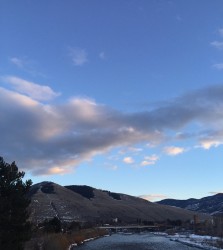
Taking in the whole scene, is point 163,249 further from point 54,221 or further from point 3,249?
point 3,249

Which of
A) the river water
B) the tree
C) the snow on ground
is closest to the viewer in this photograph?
the tree

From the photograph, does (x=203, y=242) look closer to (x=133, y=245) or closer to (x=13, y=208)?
(x=133, y=245)

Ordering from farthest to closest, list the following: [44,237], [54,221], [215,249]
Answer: [54,221]
[215,249]
[44,237]

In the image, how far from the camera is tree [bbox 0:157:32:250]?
33.7 m

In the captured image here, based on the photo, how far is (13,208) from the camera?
34.8 meters

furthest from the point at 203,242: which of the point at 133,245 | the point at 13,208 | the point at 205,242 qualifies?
the point at 13,208

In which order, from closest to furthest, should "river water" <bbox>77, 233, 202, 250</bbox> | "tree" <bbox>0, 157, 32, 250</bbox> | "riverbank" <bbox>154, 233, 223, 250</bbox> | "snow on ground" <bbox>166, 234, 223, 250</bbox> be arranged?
"tree" <bbox>0, 157, 32, 250</bbox>
"river water" <bbox>77, 233, 202, 250</bbox>
"riverbank" <bbox>154, 233, 223, 250</bbox>
"snow on ground" <bbox>166, 234, 223, 250</bbox>

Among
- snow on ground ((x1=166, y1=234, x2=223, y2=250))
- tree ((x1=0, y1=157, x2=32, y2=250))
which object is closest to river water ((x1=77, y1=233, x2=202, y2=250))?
snow on ground ((x1=166, y1=234, x2=223, y2=250))

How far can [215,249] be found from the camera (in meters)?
82.3

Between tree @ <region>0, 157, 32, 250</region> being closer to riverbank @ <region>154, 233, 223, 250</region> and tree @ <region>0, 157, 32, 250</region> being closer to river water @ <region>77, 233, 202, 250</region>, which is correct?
river water @ <region>77, 233, 202, 250</region>

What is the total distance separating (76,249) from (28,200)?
1925 inches

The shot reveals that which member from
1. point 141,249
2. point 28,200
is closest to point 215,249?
point 141,249

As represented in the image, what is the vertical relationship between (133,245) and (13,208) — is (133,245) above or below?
above

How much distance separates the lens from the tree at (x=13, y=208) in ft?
110
